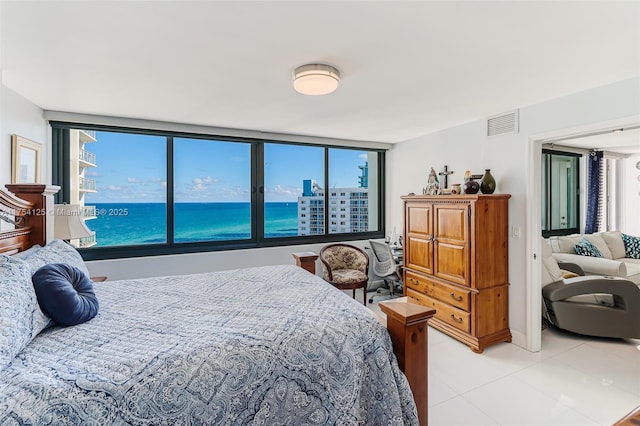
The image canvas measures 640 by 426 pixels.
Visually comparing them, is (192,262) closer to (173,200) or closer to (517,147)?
(173,200)

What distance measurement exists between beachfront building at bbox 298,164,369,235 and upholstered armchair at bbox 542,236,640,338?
2.59 m

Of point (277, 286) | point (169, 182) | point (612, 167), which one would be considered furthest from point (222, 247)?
point (612, 167)

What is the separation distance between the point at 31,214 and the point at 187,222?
5.74 feet

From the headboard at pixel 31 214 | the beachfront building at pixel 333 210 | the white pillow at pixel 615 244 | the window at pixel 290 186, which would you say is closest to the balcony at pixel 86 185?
the headboard at pixel 31 214

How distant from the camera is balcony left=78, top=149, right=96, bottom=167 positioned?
132 inches

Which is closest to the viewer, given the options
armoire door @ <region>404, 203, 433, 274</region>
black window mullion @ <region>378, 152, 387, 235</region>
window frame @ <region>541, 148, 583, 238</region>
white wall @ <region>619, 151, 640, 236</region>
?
armoire door @ <region>404, 203, 433, 274</region>

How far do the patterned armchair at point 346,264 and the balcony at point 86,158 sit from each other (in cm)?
295

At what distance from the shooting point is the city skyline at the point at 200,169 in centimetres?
350

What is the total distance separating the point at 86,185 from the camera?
132 inches

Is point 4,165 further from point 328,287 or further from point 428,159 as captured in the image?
point 428,159

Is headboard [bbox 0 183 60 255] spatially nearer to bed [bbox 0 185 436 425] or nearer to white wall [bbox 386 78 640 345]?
bed [bbox 0 185 436 425]

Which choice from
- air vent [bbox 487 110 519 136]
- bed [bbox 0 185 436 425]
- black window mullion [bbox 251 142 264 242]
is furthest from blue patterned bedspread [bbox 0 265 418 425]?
air vent [bbox 487 110 519 136]

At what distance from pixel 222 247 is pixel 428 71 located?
3.10 metres

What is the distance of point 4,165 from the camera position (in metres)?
2.29
